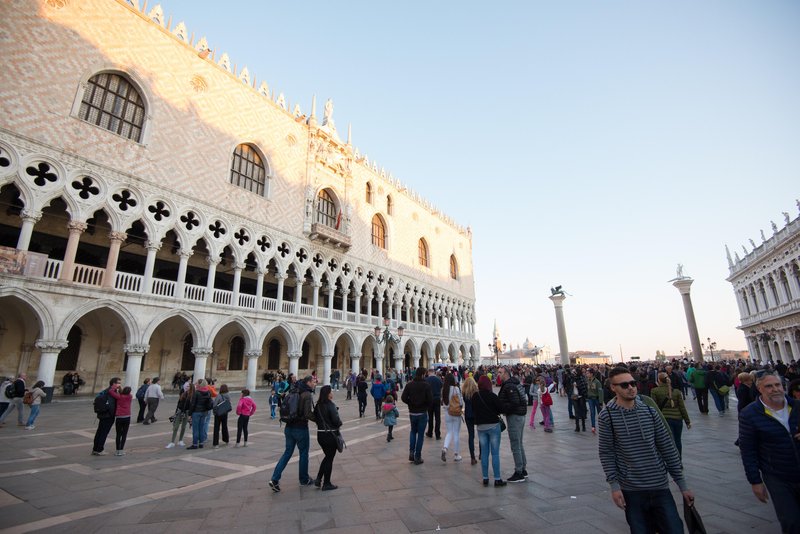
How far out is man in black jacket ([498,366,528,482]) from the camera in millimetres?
5055

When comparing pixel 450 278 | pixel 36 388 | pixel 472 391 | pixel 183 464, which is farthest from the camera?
pixel 450 278

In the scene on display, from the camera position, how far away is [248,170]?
2095 cm

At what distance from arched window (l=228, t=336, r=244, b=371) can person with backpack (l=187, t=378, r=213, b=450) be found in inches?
585

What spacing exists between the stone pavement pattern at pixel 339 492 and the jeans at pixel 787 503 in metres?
0.88

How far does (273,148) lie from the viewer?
22156mm

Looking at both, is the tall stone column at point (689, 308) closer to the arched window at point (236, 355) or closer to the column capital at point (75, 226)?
the arched window at point (236, 355)

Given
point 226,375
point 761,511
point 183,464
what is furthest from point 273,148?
point 761,511

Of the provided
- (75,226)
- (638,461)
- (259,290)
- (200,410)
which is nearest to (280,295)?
(259,290)

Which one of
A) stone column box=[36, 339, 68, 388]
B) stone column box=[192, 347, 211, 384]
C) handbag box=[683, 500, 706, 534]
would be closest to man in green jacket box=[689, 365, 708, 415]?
handbag box=[683, 500, 706, 534]

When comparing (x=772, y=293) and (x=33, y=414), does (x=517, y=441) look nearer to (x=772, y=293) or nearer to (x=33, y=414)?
(x=33, y=414)

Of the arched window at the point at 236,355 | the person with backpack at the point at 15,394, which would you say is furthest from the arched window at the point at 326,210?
the person with backpack at the point at 15,394

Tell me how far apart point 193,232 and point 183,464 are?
1362 cm

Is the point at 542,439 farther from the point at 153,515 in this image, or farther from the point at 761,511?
the point at 153,515

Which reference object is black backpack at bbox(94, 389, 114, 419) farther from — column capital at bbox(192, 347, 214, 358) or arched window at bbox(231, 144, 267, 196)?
arched window at bbox(231, 144, 267, 196)
